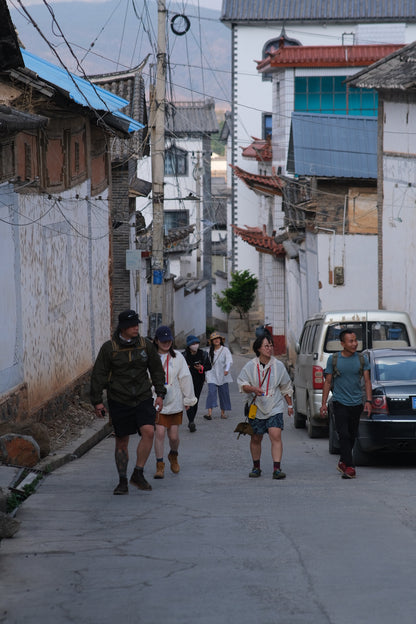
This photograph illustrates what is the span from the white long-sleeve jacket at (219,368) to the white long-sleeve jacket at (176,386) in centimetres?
825

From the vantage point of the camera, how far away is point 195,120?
257 feet

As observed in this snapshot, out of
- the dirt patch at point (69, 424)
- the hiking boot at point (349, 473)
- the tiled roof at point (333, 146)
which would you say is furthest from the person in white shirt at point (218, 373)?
the tiled roof at point (333, 146)

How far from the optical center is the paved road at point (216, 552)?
5930mm

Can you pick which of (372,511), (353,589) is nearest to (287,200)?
(372,511)

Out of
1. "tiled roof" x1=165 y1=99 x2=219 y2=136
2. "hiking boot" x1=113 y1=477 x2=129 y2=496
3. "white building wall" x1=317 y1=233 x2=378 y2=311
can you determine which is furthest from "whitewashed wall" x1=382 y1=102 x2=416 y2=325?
"tiled roof" x1=165 y1=99 x2=219 y2=136

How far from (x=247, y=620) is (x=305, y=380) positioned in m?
12.0

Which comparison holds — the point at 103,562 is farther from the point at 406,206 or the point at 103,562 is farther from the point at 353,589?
the point at 406,206

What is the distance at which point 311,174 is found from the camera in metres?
31.9

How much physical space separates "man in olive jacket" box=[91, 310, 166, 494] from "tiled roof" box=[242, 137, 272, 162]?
44.8m

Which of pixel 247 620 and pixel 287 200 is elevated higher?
pixel 287 200

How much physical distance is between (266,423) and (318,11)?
50.5 metres

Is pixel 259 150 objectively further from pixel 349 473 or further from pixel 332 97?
pixel 349 473

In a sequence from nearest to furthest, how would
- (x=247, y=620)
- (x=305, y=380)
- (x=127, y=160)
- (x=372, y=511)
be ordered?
(x=247, y=620) < (x=372, y=511) < (x=305, y=380) < (x=127, y=160)

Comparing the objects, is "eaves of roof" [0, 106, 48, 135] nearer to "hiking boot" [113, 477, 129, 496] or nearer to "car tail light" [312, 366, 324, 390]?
"hiking boot" [113, 477, 129, 496]
